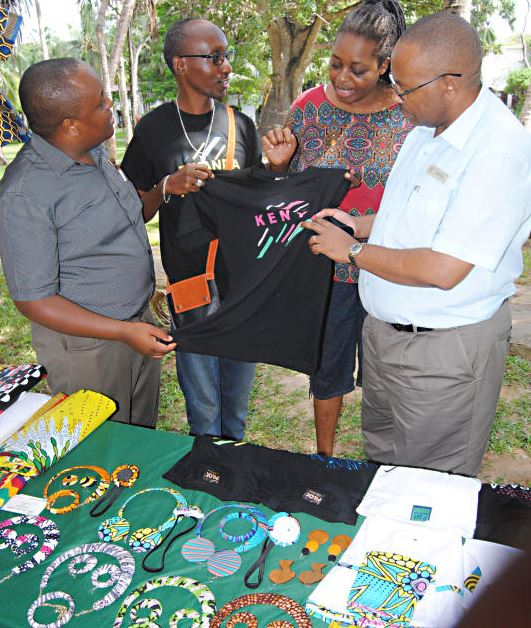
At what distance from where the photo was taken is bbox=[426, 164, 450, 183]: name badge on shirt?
79.3 inches

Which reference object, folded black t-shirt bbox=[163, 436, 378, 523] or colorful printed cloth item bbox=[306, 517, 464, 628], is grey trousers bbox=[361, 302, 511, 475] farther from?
colorful printed cloth item bbox=[306, 517, 464, 628]

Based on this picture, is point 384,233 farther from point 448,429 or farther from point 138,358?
point 138,358

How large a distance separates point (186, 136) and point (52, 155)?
772mm

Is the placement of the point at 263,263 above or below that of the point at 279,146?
below

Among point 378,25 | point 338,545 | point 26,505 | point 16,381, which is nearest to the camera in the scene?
point 338,545

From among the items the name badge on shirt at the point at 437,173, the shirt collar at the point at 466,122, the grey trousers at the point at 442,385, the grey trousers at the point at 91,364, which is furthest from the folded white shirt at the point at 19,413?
the shirt collar at the point at 466,122

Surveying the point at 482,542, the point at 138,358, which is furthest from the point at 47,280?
the point at 482,542

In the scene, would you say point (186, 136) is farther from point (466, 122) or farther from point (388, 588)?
point (388, 588)

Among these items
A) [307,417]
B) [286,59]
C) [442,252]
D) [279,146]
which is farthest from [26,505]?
[286,59]

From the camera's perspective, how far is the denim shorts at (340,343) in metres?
3.01

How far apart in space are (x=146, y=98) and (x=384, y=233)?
4340 centimetres

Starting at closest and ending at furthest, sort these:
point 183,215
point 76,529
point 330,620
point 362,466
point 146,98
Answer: point 330,620
point 76,529
point 362,466
point 183,215
point 146,98

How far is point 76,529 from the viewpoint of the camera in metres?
1.80

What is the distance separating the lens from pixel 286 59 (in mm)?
13688
